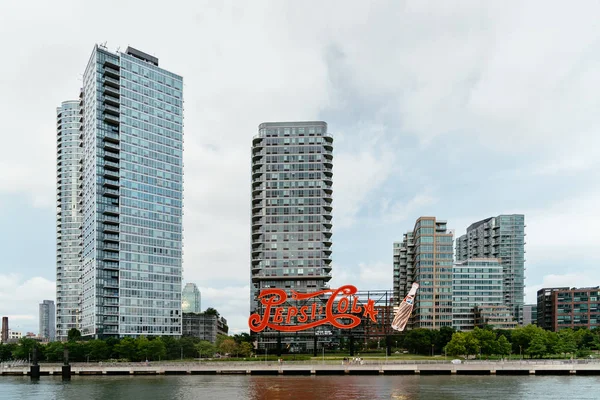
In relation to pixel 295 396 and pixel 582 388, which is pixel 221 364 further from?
pixel 582 388

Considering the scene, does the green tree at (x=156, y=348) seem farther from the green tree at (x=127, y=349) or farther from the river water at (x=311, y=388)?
the river water at (x=311, y=388)

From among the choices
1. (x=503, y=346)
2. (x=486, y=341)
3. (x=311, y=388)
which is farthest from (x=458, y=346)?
(x=311, y=388)

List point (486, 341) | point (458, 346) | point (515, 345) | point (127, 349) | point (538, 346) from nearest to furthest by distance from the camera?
point (458, 346) → point (538, 346) → point (486, 341) → point (127, 349) → point (515, 345)

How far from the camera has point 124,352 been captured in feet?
626

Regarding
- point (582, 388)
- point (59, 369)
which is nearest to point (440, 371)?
point (582, 388)

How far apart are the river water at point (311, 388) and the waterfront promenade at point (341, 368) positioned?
21.2 feet

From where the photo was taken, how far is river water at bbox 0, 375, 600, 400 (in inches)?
4168

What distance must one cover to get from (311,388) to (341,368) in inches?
1508

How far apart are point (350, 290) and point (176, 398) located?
8358 cm

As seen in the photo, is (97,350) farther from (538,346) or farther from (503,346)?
(538,346)

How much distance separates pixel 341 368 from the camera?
15600 centimetres

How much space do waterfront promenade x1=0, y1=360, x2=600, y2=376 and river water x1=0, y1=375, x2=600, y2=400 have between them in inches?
255

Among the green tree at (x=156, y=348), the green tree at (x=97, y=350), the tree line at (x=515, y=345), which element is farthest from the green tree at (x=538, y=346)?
the green tree at (x=97, y=350)

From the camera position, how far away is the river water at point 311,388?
105875 millimetres
